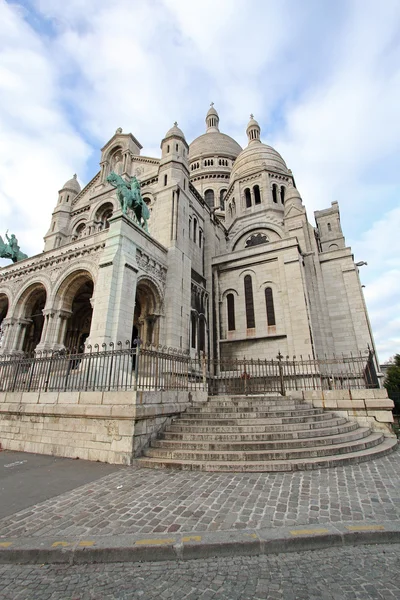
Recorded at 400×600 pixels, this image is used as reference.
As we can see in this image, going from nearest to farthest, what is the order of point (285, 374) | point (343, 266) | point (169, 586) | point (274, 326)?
1. point (169, 586)
2. point (285, 374)
3. point (274, 326)
4. point (343, 266)

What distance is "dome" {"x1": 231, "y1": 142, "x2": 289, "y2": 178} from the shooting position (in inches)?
1065

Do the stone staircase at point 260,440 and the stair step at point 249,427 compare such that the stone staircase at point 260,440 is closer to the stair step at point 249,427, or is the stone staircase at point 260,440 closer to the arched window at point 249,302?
the stair step at point 249,427

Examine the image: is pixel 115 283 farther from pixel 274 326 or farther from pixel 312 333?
pixel 312 333

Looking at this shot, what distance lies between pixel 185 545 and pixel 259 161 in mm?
29897

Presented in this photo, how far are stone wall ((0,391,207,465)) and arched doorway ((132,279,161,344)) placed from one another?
7.00 meters

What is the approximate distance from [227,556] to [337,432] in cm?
565

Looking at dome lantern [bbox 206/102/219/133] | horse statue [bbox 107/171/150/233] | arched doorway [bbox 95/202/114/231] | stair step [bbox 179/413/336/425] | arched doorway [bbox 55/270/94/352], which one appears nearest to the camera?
stair step [bbox 179/413/336/425]

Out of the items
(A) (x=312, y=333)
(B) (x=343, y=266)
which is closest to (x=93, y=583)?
(A) (x=312, y=333)

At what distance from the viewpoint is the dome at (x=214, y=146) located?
40188 millimetres

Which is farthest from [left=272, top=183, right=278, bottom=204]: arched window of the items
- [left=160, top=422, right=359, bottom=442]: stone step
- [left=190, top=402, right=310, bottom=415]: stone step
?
[left=160, top=422, right=359, bottom=442]: stone step

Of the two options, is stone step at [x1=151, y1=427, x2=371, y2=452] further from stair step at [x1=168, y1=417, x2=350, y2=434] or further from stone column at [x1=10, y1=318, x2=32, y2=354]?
stone column at [x1=10, y1=318, x2=32, y2=354]

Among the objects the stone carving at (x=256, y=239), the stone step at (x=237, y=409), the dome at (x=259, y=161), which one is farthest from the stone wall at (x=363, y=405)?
the dome at (x=259, y=161)

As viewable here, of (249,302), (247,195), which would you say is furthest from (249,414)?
(247,195)

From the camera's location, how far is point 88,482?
4961mm
